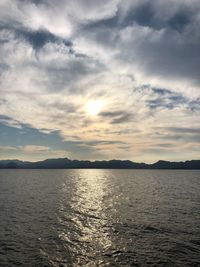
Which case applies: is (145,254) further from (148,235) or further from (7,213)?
(7,213)

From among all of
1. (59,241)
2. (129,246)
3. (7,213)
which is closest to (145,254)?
(129,246)

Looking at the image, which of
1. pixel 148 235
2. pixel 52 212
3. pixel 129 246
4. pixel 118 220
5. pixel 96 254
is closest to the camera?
pixel 96 254

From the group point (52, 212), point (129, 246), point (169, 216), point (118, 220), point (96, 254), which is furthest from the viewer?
point (52, 212)

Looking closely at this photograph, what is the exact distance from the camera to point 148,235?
4091cm

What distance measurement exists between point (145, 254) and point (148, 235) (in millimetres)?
8324

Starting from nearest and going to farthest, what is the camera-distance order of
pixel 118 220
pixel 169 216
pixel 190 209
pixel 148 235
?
pixel 148 235, pixel 118 220, pixel 169 216, pixel 190 209

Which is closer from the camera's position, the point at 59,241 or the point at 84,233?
the point at 59,241

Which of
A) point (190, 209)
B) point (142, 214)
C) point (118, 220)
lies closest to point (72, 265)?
point (118, 220)

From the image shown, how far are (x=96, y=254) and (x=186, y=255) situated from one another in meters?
10.7

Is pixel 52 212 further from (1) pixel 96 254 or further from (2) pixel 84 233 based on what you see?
(1) pixel 96 254

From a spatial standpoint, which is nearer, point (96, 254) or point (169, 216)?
point (96, 254)

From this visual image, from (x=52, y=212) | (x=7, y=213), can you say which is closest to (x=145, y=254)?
(x=52, y=212)

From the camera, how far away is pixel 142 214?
190 ft

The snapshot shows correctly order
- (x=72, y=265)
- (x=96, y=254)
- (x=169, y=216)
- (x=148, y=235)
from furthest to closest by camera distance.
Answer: (x=169, y=216)
(x=148, y=235)
(x=96, y=254)
(x=72, y=265)
